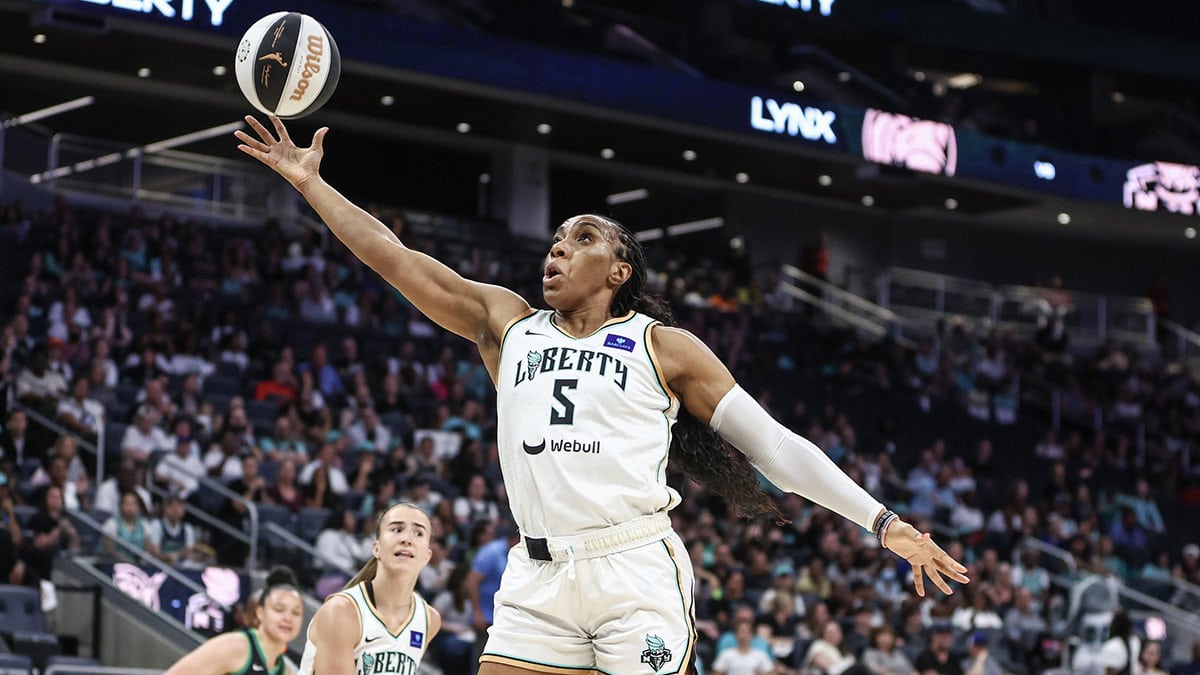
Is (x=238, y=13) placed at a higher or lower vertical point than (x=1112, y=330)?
higher

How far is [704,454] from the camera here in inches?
221

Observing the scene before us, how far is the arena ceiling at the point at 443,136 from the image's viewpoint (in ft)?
73.8

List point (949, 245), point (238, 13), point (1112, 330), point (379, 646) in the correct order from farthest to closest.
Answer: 1. point (949, 245)
2. point (1112, 330)
3. point (238, 13)
4. point (379, 646)

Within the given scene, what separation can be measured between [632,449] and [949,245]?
1133 inches

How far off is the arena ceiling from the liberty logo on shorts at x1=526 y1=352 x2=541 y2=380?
16.0 m

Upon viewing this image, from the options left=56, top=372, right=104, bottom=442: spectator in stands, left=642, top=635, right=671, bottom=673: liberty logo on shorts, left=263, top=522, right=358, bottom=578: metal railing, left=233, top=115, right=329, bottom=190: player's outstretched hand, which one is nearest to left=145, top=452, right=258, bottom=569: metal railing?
left=263, top=522, right=358, bottom=578: metal railing

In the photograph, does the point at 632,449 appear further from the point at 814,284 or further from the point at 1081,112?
the point at 1081,112

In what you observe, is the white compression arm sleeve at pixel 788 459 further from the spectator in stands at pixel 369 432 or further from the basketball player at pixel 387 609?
the spectator in stands at pixel 369 432

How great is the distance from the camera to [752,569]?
16.8 metres

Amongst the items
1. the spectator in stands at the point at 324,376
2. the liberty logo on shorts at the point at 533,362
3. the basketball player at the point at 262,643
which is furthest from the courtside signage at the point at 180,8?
the liberty logo on shorts at the point at 533,362

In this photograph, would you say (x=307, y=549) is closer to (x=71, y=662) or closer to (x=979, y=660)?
(x=71, y=662)

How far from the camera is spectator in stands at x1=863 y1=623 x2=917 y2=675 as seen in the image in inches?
577

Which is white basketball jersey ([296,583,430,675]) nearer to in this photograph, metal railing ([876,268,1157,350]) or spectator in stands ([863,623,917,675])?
spectator in stands ([863,623,917,675])

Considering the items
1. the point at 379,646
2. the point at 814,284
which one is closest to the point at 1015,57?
the point at 814,284
